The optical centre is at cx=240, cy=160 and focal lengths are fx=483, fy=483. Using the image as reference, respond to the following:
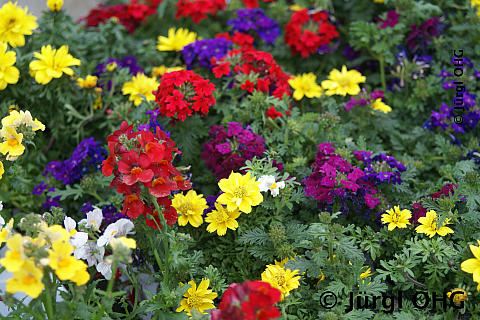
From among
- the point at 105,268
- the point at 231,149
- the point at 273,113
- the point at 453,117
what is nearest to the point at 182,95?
the point at 231,149

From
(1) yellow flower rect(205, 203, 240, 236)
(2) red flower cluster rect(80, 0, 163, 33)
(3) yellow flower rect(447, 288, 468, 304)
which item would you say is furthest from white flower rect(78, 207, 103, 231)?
(2) red flower cluster rect(80, 0, 163, 33)

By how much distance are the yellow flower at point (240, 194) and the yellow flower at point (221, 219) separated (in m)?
0.07

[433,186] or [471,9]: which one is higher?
[471,9]

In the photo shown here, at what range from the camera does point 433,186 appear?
2.22 metres

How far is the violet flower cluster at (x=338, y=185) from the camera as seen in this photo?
1935 mm

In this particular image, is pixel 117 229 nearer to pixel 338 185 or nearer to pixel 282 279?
pixel 282 279

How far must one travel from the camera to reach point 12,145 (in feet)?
5.77

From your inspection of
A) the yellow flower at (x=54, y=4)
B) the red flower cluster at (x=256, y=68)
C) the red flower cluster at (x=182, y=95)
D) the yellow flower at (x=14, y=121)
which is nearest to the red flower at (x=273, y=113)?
the red flower cluster at (x=256, y=68)

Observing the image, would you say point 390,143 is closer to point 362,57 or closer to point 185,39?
point 362,57

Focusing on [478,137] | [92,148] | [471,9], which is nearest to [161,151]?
[92,148]

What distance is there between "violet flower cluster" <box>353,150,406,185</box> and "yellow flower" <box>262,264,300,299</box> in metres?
0.58

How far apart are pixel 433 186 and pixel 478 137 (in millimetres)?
635

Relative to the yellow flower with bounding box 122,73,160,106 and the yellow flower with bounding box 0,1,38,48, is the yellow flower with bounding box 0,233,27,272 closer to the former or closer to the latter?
the yellow flower with bounding box 122,73,160,106

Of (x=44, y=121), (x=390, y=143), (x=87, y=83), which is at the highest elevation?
(x=87, y=83)
